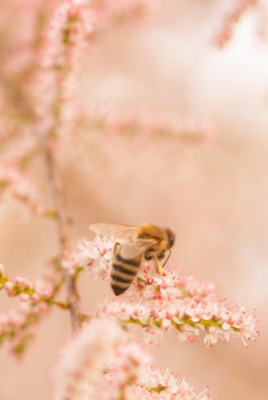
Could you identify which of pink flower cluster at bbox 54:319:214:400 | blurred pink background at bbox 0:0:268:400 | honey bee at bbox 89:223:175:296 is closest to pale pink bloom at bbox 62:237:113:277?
honey bee at bbox 89:223:175:296

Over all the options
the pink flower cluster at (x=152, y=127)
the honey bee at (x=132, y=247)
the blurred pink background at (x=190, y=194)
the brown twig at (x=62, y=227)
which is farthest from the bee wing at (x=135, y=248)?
the blurred pink background at (x=190, y=194)

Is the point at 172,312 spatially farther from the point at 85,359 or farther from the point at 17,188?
the point at 17,188

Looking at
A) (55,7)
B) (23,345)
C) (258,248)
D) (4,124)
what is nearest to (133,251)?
(23,345)

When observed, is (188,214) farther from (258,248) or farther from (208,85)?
(208,85)

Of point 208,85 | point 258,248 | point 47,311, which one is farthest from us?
point 208,85

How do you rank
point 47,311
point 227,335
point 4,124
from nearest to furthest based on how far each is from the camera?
point 227,335 < point 47,311 < point 4,124

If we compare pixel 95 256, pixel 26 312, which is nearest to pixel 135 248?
pixel 95 256

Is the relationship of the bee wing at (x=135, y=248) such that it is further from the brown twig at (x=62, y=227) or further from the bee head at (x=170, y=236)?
the brown twig at (x=62, y=227)

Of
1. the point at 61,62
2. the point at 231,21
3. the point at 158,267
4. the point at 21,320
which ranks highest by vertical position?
the point at 231,21
